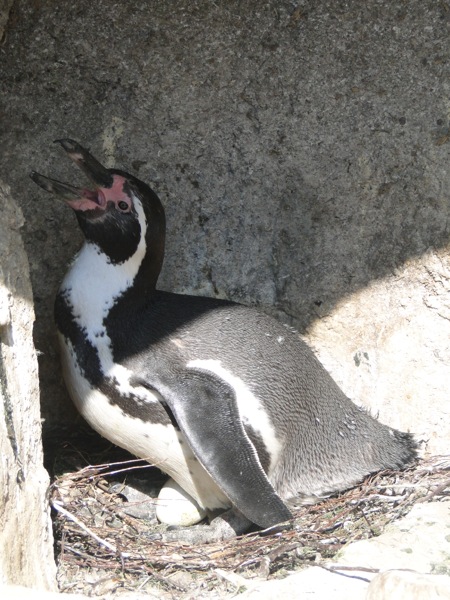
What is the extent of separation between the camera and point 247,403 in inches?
125

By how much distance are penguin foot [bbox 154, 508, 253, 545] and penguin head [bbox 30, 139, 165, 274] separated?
88 centimetres

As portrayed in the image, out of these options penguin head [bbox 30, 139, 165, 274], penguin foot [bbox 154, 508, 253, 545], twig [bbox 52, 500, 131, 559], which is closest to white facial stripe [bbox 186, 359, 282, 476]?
penguin foot [bbox 154, 508, 253, 545]

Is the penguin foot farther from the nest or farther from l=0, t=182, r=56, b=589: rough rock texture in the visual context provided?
l=0, t=182, r=56, b=589: rough rock texture

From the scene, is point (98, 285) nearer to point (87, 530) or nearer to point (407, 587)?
point (87, 530)

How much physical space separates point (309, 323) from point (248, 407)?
0.64m

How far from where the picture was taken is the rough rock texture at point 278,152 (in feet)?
11.2

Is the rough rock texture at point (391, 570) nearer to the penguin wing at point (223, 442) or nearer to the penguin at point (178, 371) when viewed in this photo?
the penguin wing at point (223, 442)

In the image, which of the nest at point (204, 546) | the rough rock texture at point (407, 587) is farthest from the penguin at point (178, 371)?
the rough rock texture at point (407, 587)

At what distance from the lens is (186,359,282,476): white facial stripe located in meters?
3.16

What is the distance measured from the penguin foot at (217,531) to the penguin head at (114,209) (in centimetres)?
88

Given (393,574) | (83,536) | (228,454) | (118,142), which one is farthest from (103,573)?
(118,142)

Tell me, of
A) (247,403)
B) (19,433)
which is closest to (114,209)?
(247,403)

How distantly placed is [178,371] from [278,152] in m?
0.92

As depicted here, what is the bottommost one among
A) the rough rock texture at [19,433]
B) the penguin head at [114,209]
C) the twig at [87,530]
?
the twig at [87,530]
